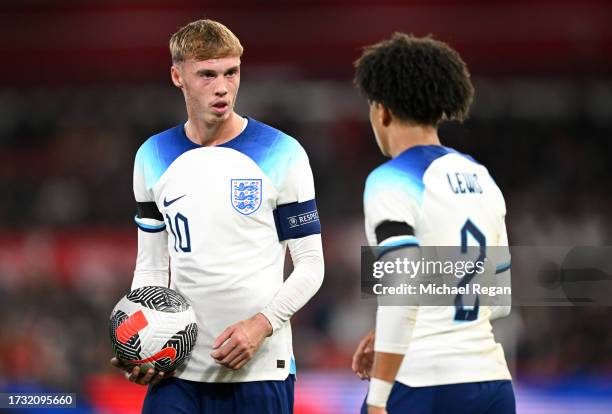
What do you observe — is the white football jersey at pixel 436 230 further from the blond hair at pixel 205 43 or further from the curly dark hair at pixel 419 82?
the blond hair at pixel 205 43

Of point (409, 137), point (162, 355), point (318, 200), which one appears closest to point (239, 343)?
point (162, 355)

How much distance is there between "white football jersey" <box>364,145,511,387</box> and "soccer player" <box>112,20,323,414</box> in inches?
26.0

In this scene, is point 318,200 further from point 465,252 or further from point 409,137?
point 465,252

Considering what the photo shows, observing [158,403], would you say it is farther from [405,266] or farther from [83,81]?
[83,81]

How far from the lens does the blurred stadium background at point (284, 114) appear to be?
1307 centimetres

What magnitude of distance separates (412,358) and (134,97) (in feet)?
47.4

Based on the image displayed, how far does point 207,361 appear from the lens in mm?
3959

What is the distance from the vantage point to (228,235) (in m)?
3.97

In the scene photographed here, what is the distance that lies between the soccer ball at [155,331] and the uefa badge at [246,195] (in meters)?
0.42

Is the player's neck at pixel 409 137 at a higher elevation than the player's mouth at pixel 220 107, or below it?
below

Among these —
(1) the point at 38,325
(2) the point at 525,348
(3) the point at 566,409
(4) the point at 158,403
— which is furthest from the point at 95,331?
(4) the point at 158,403

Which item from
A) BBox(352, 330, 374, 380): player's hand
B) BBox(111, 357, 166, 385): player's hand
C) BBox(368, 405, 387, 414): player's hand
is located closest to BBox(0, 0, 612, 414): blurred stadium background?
BBox(111, 357, 166, 385): player's hand

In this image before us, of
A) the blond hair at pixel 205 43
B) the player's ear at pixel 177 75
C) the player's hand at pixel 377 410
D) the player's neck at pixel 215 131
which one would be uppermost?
the blond hair at pixel 205 43

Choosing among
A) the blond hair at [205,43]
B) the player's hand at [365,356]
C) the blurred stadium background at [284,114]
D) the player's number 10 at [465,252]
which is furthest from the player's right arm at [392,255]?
the blurred stadium background at [284,114]
